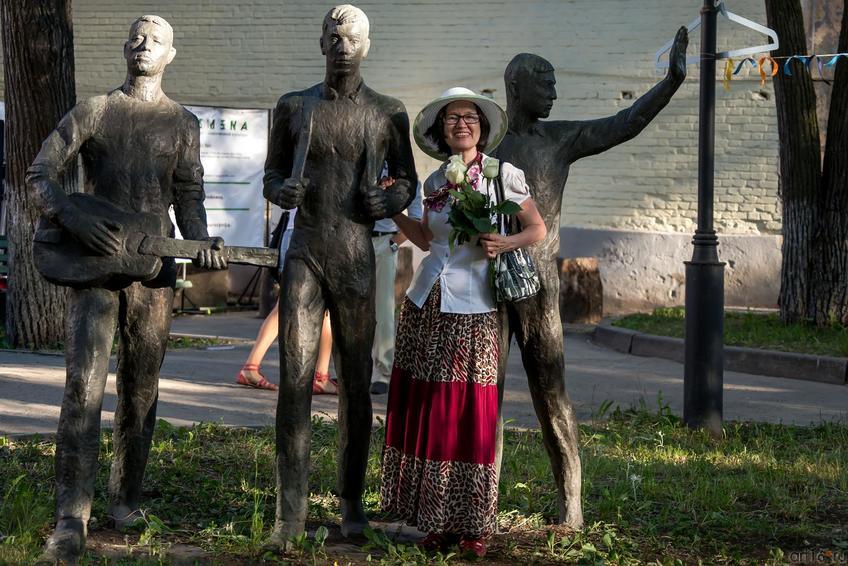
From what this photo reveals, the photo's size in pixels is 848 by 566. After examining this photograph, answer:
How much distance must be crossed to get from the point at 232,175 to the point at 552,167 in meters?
9.51

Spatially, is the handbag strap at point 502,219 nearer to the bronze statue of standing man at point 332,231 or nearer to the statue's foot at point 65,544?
the bronze statue of standing man at point 332,231

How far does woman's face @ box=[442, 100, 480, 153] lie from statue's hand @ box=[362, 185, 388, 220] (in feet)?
1.26

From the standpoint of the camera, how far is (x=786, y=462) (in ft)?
22.5

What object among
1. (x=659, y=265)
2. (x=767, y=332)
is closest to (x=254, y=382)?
(x=767, y=332)

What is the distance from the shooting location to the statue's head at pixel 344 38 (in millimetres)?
5016

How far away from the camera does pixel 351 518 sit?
5266 millimetres

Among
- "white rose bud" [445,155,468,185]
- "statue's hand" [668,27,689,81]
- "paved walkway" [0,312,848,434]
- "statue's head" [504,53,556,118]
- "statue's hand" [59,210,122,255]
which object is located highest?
"statue's hand" [668,27,689,81]

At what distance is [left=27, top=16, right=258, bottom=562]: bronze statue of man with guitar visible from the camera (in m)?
4.82

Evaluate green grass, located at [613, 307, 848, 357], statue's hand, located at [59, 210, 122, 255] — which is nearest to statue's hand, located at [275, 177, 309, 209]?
statue's hand, located at [59, 210, 122, 255]

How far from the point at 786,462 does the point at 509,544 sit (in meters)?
2.32

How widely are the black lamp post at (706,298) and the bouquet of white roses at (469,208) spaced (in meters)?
3.04

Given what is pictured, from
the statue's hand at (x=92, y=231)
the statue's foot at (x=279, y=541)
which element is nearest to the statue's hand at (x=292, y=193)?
the statue's hand at (x=92, y=231)

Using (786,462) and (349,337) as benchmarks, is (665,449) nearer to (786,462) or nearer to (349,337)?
(786,462)

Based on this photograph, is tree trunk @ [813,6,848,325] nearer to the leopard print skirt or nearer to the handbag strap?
the handbag strap
